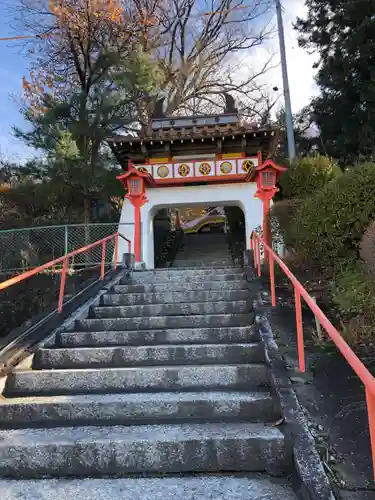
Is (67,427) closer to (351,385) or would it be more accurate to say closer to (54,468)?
(54,468)

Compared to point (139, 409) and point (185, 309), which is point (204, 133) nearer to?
point (185, 309)

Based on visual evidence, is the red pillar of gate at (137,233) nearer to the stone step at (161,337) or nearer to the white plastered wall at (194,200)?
the white plastered wall at (194,200)

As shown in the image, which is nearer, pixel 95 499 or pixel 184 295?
pixel 95 499

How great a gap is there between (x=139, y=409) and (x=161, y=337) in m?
1.25

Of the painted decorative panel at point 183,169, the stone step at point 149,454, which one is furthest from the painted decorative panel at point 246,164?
the stone step at point 149,454

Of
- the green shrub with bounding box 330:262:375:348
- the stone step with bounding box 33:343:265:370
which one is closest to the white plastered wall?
the green shrub with bounding box 330:262:375:348

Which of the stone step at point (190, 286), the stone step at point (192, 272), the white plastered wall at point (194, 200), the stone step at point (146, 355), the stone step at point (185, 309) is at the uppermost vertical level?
the white plastered wall at point (194, 200)

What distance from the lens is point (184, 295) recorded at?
5.79 metres

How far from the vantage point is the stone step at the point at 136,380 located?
3.62 meters

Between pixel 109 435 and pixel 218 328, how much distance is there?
1.85 m

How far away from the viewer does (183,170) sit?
37.0 feet

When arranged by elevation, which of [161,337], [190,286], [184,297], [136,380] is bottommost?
[136,380]

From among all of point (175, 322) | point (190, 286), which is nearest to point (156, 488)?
point (175, 322)

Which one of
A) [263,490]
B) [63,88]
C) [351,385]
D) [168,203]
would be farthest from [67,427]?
[63,88]
